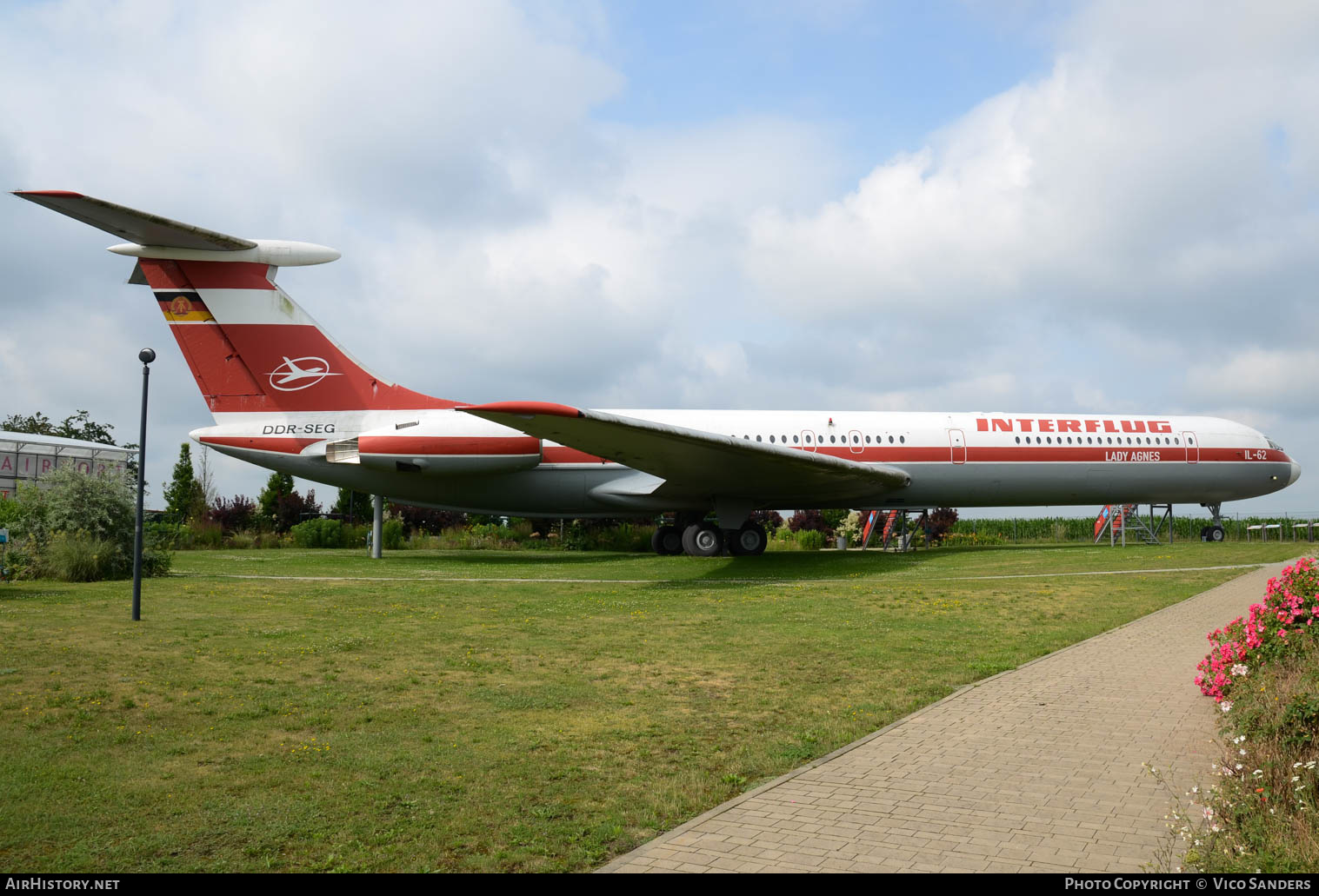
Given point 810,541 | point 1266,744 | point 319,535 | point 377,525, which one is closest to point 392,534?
point 319,535

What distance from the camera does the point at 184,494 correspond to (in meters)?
39.7

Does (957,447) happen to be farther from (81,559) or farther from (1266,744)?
(81,559)

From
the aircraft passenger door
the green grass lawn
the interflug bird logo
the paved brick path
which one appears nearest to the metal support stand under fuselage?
the interflug bird logo

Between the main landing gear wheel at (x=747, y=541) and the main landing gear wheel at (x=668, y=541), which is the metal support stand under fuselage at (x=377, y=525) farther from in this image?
the main landing gear wheel at (x=747, y=541)

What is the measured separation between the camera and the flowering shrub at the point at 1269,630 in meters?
6.82

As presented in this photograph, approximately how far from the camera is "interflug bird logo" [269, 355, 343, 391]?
22.4 m

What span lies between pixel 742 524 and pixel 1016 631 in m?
12.4

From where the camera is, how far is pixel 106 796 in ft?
16.6

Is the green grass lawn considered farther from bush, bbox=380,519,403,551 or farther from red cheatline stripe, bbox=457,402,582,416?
bush, bbox=380,519,403,551

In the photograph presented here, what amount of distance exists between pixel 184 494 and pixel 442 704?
124 feet

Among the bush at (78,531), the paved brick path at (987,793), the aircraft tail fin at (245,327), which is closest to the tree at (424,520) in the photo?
the aircraft tail fin at (245,327)

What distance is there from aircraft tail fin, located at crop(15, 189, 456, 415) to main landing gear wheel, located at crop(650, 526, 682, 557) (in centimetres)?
913

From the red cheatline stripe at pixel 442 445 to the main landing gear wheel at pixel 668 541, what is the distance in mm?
5637

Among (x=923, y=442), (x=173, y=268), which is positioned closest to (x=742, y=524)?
(x=923, y=442)
